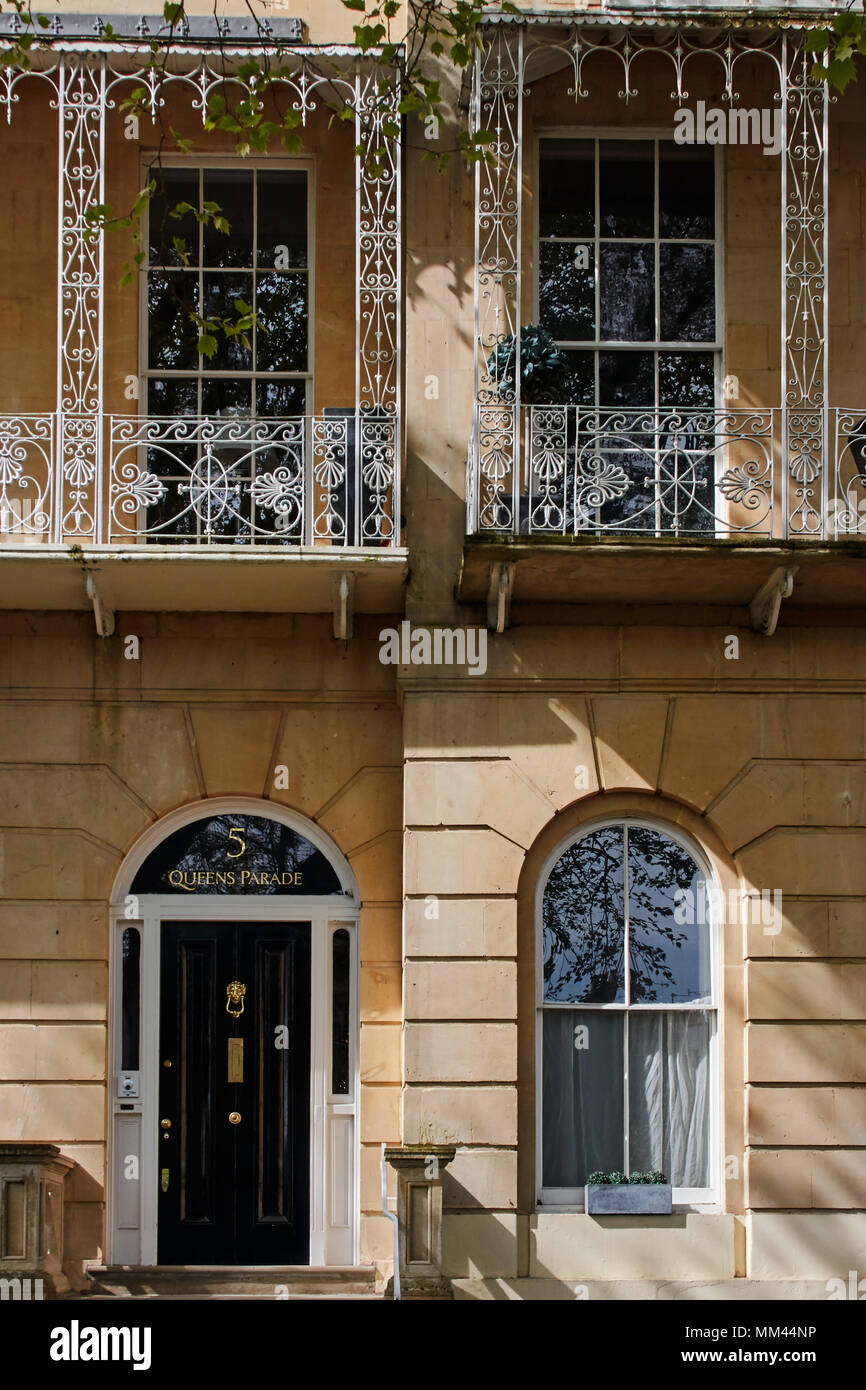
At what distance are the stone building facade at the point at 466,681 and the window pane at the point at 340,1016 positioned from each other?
0.04 m

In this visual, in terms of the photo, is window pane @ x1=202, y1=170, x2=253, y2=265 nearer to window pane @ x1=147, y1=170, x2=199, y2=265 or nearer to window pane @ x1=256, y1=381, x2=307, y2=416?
window pane @ x1=147, y1=170, x2=199, y2=265

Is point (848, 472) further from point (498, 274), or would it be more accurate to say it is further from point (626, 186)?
point (498, 274)

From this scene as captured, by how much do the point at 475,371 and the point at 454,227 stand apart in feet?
4.48

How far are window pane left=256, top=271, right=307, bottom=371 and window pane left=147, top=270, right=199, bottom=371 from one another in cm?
48

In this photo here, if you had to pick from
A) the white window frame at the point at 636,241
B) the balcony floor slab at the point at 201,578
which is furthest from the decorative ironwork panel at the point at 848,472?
the balcony floor slab at the point at 201,578

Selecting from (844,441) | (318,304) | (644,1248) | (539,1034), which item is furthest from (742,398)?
(644,1248)

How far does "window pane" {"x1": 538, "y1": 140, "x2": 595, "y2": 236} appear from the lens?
13.2 meters

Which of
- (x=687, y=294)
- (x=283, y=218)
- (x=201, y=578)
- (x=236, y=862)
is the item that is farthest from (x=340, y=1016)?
(x=283, y=218)

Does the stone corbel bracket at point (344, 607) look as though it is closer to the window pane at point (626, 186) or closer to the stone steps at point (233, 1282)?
the window pane at point (626, 186)

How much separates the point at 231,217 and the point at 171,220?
44cm

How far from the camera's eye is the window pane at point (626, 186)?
43.3 feet

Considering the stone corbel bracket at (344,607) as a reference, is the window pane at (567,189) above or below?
above

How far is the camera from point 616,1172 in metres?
12.1

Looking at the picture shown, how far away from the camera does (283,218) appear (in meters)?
13.4
